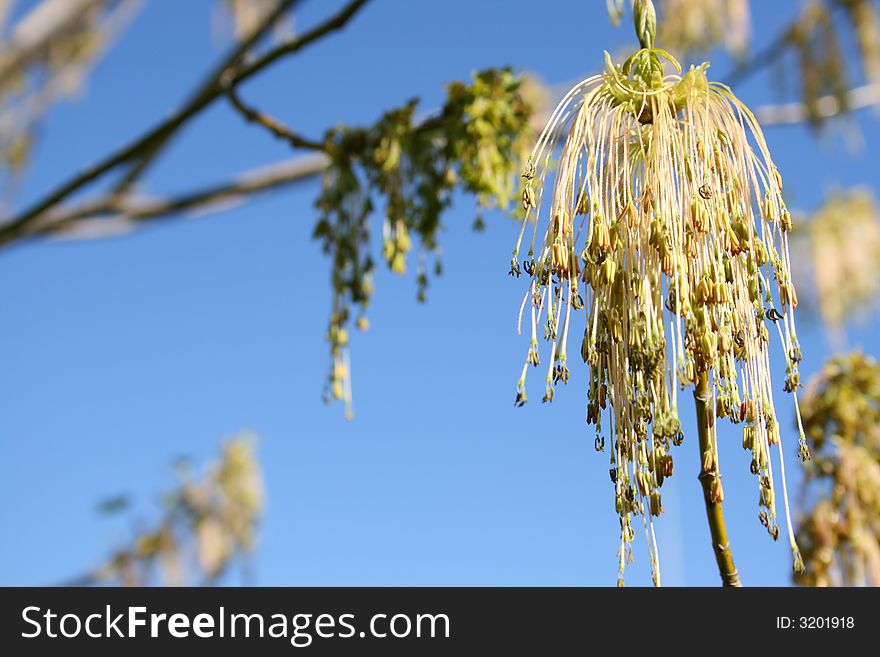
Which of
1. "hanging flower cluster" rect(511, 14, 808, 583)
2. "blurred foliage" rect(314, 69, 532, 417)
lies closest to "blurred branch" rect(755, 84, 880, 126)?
"blurred foliage" rect(314, 69, 532, 417)

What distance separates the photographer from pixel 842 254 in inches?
278

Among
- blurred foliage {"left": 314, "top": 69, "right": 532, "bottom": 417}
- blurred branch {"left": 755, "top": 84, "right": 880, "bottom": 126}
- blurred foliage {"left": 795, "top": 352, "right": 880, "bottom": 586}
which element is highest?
blurred branch {"left": 755, "top": 84, "right": 880, "bottom": 126}

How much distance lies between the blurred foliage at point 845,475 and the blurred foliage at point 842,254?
5095 mm

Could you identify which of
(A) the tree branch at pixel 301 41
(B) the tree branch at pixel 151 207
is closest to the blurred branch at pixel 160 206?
(B) the tree branch at pixel 151 207

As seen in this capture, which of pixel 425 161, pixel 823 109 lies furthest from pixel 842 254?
pixel 425 161

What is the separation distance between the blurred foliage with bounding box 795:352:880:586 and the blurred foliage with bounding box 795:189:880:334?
201 inches

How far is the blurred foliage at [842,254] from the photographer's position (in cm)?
685

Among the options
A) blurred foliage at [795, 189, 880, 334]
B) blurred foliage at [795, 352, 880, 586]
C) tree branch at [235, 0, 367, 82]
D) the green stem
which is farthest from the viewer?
blurred foliage at [795, 189, 880, 334]

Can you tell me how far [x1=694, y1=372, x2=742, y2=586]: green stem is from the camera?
33.5 inches

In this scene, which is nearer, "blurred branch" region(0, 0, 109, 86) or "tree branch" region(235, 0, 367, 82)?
"tree branch" region(235, 0, 367, 82)

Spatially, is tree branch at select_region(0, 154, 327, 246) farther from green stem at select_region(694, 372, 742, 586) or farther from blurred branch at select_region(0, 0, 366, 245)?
green stem at select_region(694, 372, 742, 586)

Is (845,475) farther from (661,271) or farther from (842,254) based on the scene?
(842,254)
